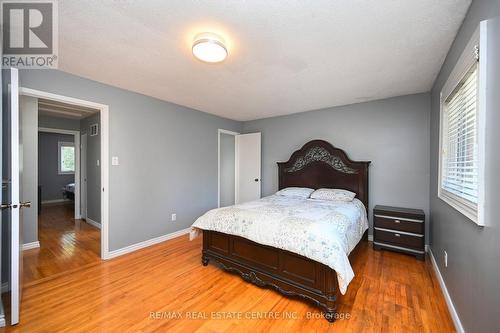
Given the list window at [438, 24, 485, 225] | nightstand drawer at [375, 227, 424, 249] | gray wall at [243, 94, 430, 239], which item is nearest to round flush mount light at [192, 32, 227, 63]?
window at [438, 24, 485, 225]

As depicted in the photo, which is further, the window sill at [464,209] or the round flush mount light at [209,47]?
the round flush mount light at [209,47]

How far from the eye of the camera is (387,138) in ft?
11.3

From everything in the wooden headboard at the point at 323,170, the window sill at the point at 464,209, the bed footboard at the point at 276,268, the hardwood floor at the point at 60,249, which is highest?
the wooden headboard at the point at 323,170

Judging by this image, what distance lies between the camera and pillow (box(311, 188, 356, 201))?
3313 mm

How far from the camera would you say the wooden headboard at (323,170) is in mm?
3570

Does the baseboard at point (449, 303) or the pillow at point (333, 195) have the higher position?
the pillow at point (333, 195)

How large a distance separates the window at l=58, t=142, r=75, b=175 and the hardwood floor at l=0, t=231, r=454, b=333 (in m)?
6.23

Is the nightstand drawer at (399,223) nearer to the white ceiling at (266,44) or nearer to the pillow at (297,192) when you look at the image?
the pillow at (297,192)

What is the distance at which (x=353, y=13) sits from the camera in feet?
5.02

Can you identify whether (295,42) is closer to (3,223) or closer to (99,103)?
(99,103)

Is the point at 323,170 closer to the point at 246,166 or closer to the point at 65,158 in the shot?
the point at 246,166

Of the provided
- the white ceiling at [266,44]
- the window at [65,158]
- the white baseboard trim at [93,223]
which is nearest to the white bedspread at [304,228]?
the white ceiling at [266,44]

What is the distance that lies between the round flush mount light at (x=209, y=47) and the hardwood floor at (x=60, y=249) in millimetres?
2877

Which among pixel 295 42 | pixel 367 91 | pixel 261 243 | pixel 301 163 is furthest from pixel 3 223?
pixel 367 91
